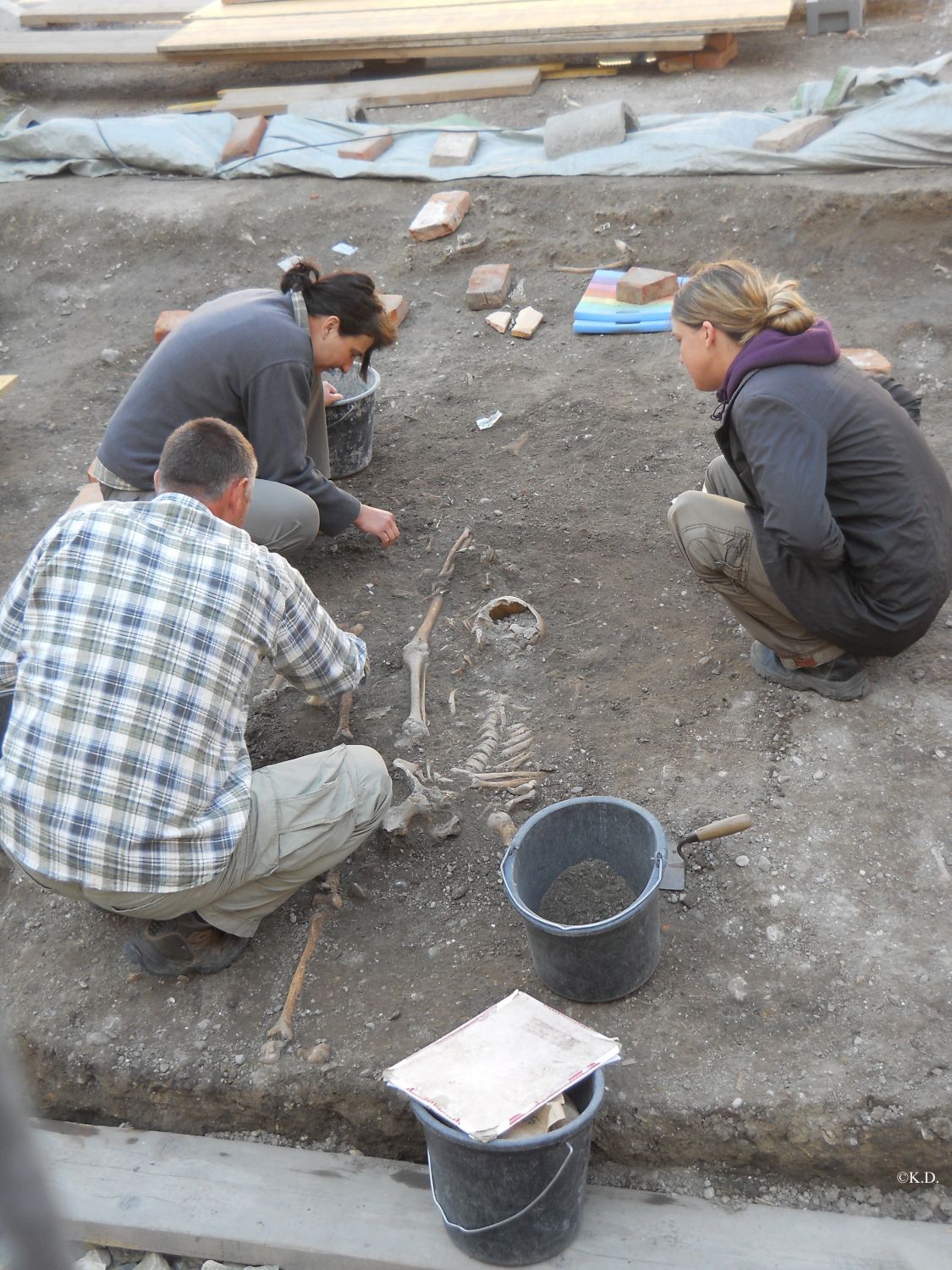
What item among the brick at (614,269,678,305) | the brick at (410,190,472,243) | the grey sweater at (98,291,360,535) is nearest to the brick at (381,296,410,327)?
the brick at (410,190,472,243)

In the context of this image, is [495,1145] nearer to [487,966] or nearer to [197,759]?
[487,966]

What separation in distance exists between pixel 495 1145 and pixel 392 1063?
2.20ft

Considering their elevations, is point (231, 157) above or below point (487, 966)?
above

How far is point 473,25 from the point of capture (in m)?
9.39

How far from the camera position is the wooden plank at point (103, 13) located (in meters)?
11.5

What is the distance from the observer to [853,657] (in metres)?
4.05

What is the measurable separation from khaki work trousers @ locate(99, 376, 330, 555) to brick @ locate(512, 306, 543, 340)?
2.32 m

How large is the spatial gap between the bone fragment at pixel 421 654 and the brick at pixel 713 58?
5959 millimetres

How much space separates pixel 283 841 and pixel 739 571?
1.83 m

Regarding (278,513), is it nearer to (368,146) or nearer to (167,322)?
(167,322)

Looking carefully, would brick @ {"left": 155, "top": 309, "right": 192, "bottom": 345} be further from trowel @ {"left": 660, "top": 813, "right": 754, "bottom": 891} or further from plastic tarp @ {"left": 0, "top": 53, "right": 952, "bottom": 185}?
trowel @ {"left": 660, "top": 813, "right": 754, "bottom": 891}

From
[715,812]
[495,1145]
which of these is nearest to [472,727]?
[715,812]

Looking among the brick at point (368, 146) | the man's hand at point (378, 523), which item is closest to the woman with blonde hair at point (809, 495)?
the man's hand at point (378, 523)

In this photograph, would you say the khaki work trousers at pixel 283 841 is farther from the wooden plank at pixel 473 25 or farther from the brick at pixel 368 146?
the wooden plank at pixel 473 25
